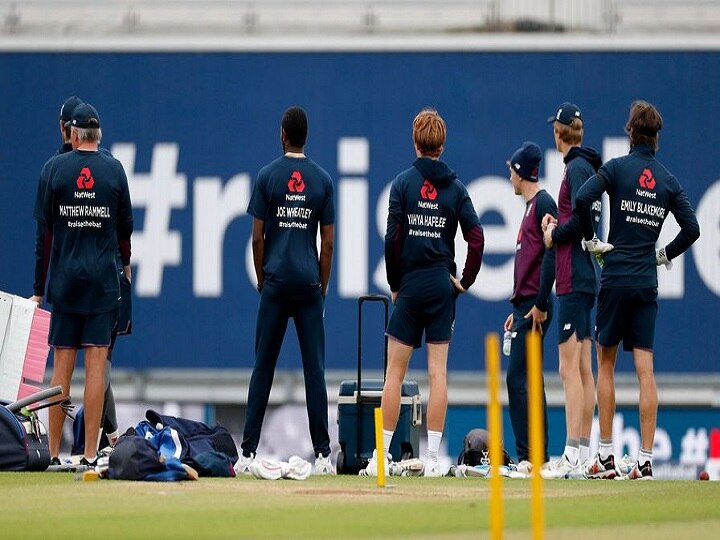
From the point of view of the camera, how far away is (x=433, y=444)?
944 centimetres

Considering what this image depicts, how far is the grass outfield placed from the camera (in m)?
6.46

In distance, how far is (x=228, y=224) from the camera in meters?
15.9

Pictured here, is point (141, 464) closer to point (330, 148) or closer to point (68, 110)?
point (68, 110)

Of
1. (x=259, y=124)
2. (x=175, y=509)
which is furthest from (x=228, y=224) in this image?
(x=175, y=509)

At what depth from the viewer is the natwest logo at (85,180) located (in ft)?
30.7

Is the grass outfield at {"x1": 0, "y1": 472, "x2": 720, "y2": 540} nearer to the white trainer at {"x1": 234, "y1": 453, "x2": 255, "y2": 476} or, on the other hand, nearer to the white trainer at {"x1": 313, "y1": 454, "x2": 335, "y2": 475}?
the white trainer at {"x1": 234, "y1": 453, "x2": 255, "y2": 476}

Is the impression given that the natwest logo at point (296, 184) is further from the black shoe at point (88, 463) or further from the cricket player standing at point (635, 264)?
the black shoe at point (88, 463)

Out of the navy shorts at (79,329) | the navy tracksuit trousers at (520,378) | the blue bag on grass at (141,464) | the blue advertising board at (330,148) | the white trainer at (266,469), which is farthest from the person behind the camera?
the blue advertising board at (330,148)

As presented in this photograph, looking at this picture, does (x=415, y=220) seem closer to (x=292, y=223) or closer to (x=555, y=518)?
(x=292, y=223)

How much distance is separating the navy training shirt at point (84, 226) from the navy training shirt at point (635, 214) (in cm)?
234

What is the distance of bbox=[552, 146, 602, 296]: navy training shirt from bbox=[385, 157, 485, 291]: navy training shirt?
1.35ft

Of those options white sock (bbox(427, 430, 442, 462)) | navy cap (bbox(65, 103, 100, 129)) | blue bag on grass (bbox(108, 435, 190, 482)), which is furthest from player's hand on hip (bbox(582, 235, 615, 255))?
navy cap (bbox(65, 103, 100, 129))

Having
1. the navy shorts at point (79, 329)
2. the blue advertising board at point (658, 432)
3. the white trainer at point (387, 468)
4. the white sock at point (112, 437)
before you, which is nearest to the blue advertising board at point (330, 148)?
the blue advertising board at point (658, 432)

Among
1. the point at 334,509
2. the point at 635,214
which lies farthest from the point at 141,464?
the point at 635,214
